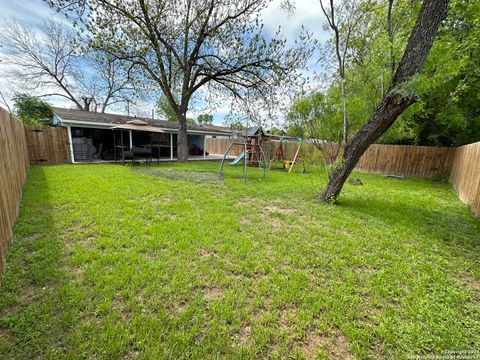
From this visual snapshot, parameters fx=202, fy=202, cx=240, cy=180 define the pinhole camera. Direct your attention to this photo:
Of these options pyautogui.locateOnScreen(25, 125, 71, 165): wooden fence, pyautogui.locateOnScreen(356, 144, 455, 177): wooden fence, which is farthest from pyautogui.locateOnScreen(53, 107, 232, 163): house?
pyautogui.locateOnScreen(356, 144, 455, 177): wooden fence

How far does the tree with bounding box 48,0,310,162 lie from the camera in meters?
8.75

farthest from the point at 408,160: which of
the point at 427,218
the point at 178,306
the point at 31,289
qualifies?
the point at 31,289

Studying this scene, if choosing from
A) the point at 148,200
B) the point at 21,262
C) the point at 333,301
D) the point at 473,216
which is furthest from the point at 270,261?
the point at 473,216

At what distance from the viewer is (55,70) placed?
62.3ft

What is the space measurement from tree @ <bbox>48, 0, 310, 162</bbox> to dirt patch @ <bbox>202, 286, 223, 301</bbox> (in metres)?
10.3

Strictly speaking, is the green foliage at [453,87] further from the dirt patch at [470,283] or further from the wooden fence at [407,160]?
the dirt patch at [470,283]

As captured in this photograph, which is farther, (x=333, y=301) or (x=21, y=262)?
(x=21, y=262)

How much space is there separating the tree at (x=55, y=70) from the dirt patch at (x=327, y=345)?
1640 cm

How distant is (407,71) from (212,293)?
5.01 m

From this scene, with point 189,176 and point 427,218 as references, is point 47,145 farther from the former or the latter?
point 427,218

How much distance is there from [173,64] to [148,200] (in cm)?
894

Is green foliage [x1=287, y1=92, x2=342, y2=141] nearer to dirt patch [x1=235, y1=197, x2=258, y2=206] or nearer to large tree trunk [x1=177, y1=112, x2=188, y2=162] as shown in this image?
dirt patch [x1=235, y1=197, x2=258, y2=206]

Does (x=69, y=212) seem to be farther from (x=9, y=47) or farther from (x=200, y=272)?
(x=9, y=47)

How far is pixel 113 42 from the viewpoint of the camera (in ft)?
29.8
